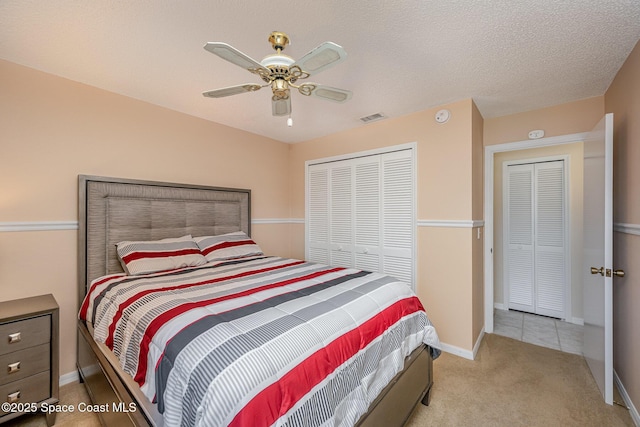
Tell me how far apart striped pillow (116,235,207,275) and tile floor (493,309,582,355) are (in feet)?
11.6

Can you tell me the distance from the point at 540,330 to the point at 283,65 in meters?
3.99

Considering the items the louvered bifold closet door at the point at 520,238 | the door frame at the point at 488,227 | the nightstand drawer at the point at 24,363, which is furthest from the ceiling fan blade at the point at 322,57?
the louvered bifold closet door at the point at 520,238

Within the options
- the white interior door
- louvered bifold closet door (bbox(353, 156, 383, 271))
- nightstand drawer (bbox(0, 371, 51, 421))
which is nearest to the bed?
nightstand drawer (bbox(0, 371, 51, 421))

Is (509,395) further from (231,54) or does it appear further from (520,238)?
(231,54)

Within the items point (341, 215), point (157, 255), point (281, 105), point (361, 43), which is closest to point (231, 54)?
point (281, 105)

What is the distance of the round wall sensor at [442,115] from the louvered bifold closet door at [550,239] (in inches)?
73.7

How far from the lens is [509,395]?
2066 millimetres

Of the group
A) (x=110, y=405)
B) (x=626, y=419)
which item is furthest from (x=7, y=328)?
(x=626, y=419)

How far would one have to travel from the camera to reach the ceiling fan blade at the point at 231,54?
126 centimetres

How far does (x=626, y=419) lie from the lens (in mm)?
1793

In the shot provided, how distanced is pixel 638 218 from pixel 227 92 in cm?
281

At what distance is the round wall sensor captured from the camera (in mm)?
2742

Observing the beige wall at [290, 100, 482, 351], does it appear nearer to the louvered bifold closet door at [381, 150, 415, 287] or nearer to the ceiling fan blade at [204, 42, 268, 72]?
the louvered bifold closet door at [381, 150, 415, 287]

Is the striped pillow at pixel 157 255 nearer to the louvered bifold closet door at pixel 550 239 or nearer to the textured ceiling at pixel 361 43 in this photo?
the textured ceiling at pixel 361 43
